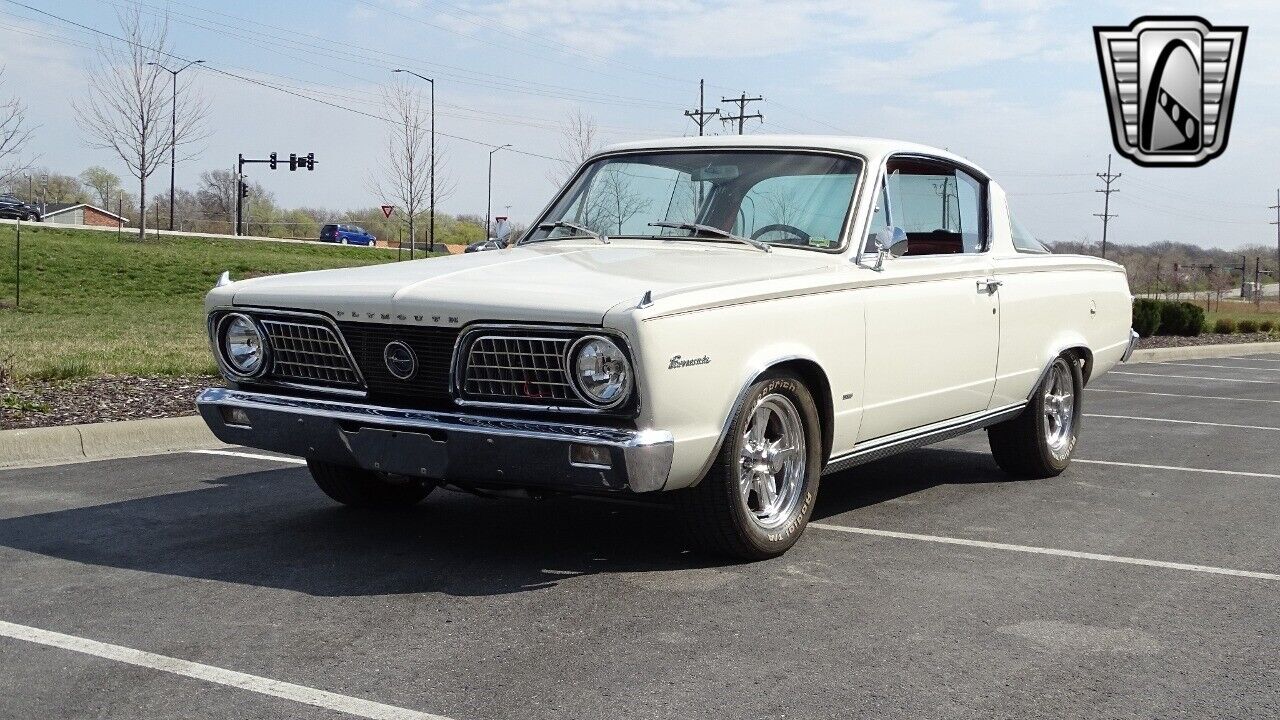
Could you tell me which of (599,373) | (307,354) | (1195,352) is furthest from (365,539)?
(1195,352)

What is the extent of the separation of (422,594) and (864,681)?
5.58ft

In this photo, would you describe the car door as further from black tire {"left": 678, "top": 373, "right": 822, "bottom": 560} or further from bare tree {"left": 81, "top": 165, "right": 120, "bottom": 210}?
bare tree {"left": 81, "top": 165, "right": 120, "bottom": 210}

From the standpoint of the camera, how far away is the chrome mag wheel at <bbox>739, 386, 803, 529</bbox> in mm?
5336

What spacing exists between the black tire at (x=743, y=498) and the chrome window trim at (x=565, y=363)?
516 millimetres

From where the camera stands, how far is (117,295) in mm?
28344

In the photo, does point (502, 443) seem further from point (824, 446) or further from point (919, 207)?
point (919, 207)

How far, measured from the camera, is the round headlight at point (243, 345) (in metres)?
5.55

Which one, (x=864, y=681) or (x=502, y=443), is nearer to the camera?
(x=864, y=681)

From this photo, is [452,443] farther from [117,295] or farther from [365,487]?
[117,295]

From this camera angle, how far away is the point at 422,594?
480 cm

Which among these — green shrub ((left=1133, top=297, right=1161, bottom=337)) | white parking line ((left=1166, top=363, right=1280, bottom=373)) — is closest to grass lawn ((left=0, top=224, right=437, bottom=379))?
white parking line ((left=1166, top=363, right=1280, bottom=373))

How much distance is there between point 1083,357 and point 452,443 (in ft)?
15.6

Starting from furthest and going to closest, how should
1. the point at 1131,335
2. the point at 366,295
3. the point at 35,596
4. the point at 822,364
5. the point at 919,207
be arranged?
the point at 1131,335 < the point at 919,207 < the point at 822,364 < the point at 366,295 < the point at 35,596

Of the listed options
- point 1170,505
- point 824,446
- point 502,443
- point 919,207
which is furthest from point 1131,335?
point 502,443
